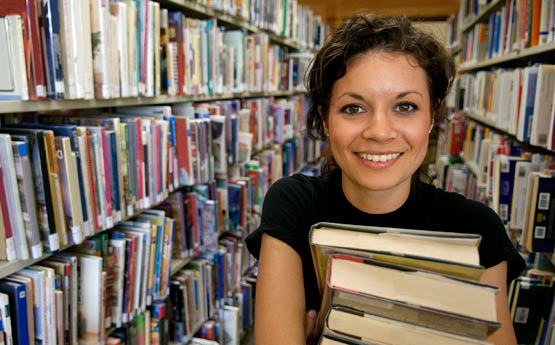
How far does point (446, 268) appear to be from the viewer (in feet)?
1.72

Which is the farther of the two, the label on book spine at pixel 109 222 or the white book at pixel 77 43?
the label on book spine at pixel 109 222

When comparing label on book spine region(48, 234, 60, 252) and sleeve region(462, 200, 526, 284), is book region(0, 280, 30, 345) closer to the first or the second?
label on book spine region(48, 234, 60, 252)

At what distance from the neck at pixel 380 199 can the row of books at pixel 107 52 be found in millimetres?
864

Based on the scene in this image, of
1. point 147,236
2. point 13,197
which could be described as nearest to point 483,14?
point 147,236

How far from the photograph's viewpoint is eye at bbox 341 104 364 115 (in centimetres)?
88

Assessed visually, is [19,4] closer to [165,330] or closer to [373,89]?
[373,89]

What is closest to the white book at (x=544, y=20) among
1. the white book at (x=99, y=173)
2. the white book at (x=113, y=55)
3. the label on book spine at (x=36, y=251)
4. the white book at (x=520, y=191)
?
the white book at (x=520, y=191)

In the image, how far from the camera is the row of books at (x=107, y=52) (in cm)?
104

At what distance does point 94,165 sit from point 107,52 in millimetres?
367

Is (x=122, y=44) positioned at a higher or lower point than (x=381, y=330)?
higher

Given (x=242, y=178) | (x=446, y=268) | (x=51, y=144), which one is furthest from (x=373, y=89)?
(x=242, y=178)

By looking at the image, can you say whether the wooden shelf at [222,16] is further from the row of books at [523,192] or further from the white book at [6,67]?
the row of books at [523,192]

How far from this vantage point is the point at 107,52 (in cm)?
129

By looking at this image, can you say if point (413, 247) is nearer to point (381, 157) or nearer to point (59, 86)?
point (381, 157)
